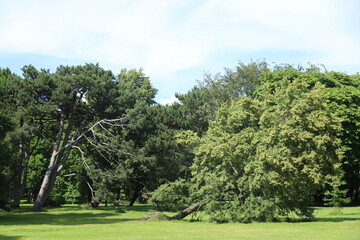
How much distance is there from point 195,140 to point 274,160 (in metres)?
8.13

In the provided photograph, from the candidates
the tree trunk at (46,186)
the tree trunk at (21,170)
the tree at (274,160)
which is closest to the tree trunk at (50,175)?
the tree trunk at (46,186)

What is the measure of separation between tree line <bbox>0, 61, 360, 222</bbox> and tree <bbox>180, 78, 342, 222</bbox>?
8 centimetres

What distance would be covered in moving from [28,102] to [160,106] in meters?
16.8

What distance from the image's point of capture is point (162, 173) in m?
47.4

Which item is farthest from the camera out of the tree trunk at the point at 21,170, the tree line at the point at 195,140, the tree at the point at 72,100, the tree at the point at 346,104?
the tree at the point at 346,104

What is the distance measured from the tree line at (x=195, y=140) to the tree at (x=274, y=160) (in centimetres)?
8

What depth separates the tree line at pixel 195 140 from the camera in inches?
1086

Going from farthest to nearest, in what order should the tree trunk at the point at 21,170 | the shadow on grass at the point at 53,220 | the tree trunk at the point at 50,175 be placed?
the tree trunk at the point at 21,170
the tree trunk at the point at 50,175
the shadow on grass at the point at 53,220

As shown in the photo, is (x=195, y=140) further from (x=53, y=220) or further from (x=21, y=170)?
(x=21, y=170)

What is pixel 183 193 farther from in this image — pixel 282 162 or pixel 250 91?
pixel 250 91

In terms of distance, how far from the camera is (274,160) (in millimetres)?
25922

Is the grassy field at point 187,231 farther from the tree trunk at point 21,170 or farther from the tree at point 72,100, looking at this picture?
the tree trunk at point 21,170

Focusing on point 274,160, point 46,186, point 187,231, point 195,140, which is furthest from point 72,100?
point 187,231

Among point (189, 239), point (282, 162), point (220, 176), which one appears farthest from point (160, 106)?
point (189, 239)
